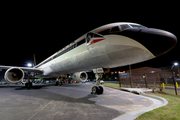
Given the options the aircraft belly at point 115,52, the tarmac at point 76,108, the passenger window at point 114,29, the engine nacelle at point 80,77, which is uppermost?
the passenger window at point 114,29

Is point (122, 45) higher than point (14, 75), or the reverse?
point (122, 45)

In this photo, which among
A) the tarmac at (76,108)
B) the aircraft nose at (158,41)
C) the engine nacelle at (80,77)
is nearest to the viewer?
the tarmac at (76,108)

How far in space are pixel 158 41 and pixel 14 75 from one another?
40.3ft

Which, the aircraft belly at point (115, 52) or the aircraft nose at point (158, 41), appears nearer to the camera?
the aircraft nose at point (158, 41)

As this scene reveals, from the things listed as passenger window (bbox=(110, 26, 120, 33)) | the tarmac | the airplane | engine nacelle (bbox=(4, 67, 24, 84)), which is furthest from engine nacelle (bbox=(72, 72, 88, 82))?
passenger window (bbox=(110, 26, 120, 33))

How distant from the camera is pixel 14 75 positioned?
32.9 ft

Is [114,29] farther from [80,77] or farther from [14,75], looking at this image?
[14,75]

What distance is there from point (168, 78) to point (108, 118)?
10.2m

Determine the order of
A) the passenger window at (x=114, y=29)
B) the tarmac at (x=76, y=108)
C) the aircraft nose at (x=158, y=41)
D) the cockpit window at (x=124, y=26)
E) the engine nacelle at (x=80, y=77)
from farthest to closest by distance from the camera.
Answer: the engine nacelle at (x=80, y=77), the passenger window at (x=114, y=29), the cockpit window at (x=124, y=26), the aircraft nose at (x=158, y=41), the tarmac at (x=76, y=108)

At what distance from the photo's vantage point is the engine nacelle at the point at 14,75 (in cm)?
968

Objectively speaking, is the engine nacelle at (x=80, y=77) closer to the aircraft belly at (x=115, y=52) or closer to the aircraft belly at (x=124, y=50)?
the aircraft belly at (x=115, y=52)

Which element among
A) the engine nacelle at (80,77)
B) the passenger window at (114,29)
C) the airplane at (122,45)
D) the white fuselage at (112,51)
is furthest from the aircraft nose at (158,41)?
the engine nacelle at (80,77)

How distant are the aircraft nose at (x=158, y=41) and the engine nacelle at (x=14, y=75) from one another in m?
11.3

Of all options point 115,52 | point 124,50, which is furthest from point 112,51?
point 124,50
